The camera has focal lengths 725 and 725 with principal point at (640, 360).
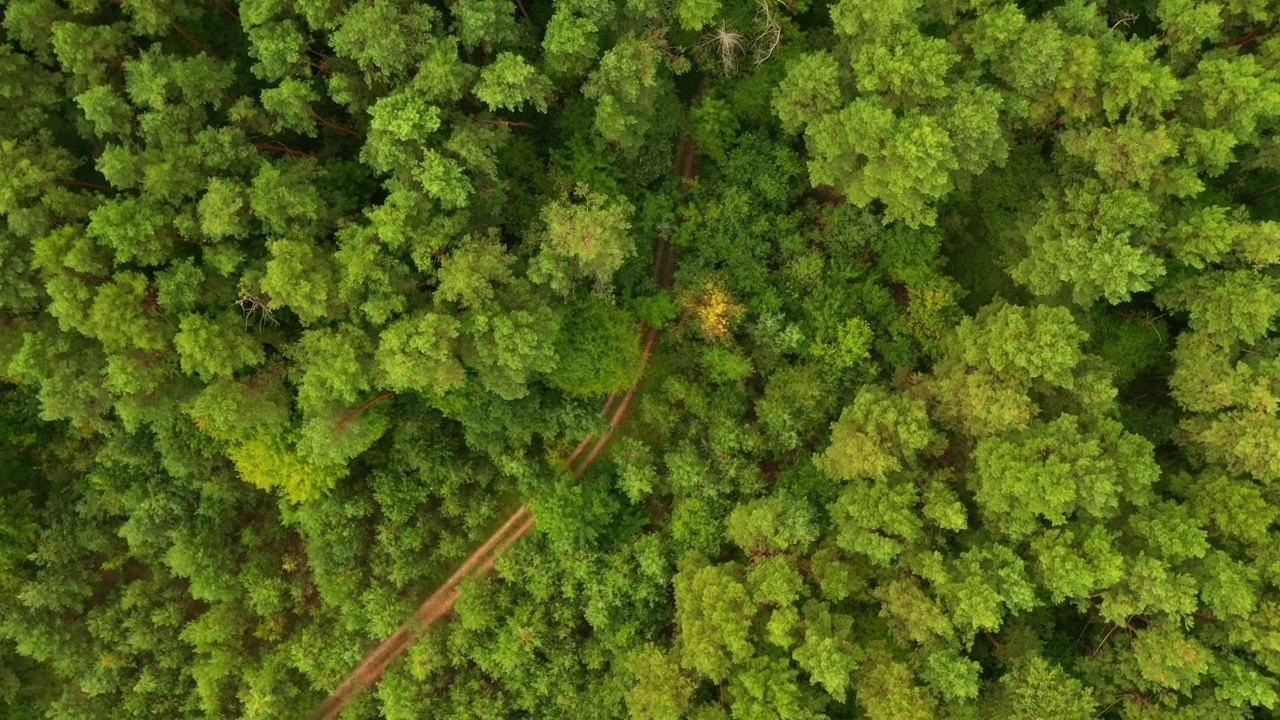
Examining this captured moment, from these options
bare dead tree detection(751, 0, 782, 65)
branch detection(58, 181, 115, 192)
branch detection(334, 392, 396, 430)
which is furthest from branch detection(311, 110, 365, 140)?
bare dead tree detection(751, 0, 782, 65)

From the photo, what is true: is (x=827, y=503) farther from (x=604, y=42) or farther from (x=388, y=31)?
(x=388, y=31)

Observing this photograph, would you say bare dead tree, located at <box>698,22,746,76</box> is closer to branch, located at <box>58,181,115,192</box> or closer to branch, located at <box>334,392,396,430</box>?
branch, located at <box>334,392,396,430</box>

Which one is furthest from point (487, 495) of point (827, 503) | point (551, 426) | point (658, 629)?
point (827, 503)

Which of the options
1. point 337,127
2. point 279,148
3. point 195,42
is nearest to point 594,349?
point 337,127

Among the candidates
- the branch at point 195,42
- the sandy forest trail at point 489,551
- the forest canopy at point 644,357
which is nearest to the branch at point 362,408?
the forest canopy at point 644,357

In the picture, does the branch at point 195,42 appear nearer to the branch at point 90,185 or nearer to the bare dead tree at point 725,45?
the branch at point 90,185
